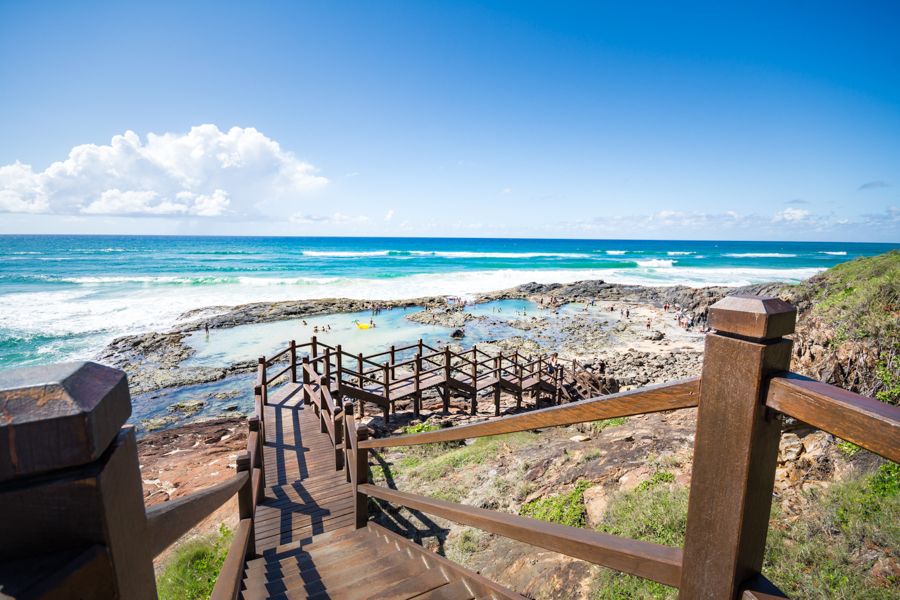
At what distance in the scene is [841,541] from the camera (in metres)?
3.31

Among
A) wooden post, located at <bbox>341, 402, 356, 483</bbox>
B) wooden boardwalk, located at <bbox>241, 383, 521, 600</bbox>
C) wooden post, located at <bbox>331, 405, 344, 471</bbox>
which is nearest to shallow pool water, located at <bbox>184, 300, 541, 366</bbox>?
wooden post, located at <bbox>331, 405, 344, 471</bbox>

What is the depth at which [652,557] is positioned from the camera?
119 centimetres

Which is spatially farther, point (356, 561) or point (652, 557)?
point (356, 561)

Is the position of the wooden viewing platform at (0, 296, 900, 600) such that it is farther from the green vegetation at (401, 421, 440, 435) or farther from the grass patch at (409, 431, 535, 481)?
the green vegetation at (401, 421, 440, 435)

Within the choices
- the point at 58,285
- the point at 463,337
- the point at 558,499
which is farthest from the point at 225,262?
the point at 558,499

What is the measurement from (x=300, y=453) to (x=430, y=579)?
5673 millimetres

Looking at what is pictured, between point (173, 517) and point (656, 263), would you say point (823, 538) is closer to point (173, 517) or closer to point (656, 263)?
point (173, 517)

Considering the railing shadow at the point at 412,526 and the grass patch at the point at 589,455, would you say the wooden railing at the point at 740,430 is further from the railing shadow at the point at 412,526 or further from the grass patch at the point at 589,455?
the grass patch at the point at 589,455

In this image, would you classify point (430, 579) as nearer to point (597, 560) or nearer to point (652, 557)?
point (597, 560)

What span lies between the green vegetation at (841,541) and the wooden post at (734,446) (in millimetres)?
2929

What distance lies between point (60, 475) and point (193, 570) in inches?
237

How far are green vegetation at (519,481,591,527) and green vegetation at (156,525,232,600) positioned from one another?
3705mm

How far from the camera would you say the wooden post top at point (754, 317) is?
2.92ft

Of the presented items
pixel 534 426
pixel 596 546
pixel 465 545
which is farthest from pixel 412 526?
pixel 596 546
